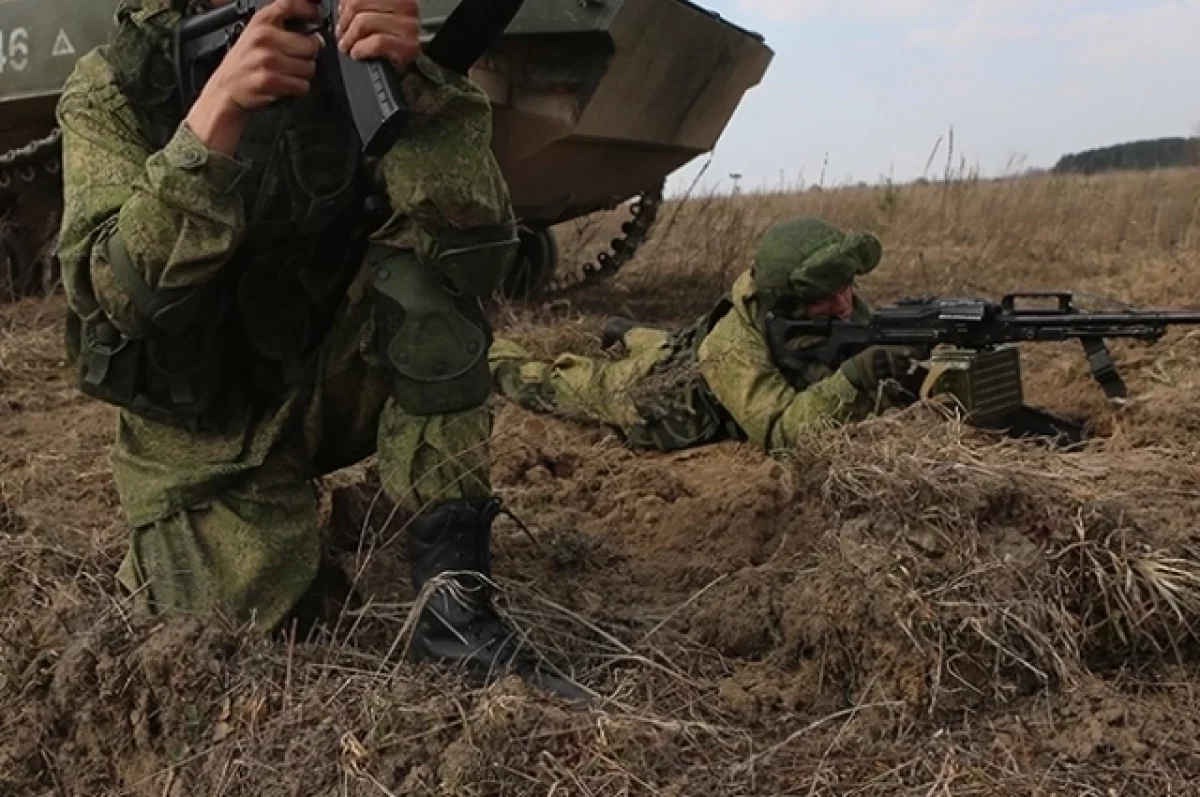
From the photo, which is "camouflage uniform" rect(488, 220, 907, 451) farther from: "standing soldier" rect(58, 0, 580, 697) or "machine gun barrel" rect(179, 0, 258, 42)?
"machine gun barrel" rect(179, 0, 258, 42)

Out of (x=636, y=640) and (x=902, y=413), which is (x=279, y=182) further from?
(x=902, y=413)

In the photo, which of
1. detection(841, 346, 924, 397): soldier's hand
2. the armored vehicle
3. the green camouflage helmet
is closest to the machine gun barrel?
detection(841, 346, 924, 397): soldier's hand

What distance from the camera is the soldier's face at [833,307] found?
150 inches

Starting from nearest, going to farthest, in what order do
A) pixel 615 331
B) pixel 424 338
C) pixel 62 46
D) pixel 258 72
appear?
pixel 258 72, pixel 424 338, pixel 615 331, pixel 62 46

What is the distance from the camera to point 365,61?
74.0 inches

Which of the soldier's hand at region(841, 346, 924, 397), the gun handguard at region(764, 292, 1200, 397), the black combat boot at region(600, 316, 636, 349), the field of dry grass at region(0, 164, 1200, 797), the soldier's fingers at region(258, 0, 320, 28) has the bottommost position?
the field of dry grass at region(0, 164, 1200, 797)

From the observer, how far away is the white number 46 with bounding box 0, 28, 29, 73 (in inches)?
227

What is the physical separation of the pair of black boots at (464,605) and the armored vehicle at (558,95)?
3051 mm

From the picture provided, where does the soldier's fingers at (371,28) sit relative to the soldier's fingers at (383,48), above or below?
above

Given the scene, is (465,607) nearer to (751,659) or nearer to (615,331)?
(751,659)

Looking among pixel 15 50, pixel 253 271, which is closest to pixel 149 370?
pixel 253 271

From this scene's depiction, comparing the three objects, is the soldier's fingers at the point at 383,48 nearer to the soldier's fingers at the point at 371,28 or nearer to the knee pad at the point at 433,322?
the soldier's fingers at the point at 371,28

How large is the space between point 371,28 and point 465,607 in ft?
2.72

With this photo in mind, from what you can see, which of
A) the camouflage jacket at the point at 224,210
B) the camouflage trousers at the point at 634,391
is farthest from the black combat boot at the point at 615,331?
the camouflage jacket at the point at 224,210
